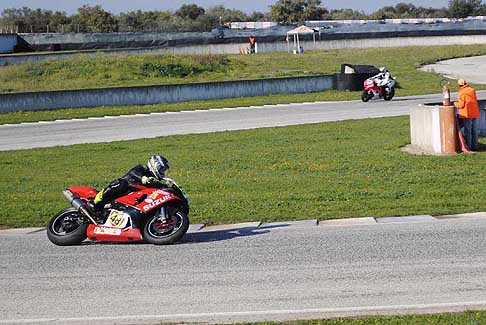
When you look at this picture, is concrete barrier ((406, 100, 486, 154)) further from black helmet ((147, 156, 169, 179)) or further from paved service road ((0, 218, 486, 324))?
black helmet ((147, 156, 169, 179))

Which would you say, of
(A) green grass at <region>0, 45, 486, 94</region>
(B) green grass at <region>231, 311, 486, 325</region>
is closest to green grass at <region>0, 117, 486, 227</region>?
(B) green grass at <region>231, 311, 486, 325</region>

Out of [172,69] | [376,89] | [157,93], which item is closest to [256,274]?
[376,89]

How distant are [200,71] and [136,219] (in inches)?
1548

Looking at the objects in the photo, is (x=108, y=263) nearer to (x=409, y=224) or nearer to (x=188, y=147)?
(x=409, y=224)

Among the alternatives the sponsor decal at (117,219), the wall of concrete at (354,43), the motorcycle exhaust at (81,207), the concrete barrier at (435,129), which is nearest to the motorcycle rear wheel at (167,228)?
the sponsor decal at (117,219)

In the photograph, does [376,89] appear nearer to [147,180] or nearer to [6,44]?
[147,180]

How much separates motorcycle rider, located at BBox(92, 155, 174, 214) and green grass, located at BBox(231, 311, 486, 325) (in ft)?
13.7

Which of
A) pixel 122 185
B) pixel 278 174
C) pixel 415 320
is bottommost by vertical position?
pixel 278 174

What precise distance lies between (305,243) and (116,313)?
3.48 metres

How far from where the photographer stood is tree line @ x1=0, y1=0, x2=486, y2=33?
112 metres

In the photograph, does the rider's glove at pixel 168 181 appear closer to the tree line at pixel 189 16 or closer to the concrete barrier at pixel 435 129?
the concrete barrier at pixel 435 129

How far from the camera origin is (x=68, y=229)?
11656mm

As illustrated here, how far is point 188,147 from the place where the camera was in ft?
72.7

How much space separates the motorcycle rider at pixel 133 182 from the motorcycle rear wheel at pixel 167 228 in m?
0.41
